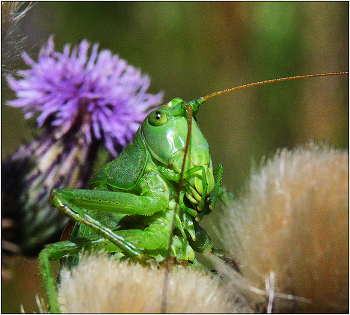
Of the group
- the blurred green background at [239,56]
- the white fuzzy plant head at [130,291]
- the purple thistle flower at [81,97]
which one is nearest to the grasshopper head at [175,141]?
the white fuzzy plant head at [130,291]

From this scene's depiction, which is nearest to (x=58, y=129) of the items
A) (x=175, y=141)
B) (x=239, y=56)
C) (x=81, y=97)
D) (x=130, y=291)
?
(x=81, y=97)

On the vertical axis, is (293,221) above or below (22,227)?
above

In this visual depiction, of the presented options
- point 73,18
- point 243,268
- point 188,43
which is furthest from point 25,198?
point 188,43

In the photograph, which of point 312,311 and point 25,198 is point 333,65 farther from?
point 312,311

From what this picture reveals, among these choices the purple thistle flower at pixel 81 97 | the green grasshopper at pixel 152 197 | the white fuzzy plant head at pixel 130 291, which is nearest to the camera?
the white fuzzy plant head at pixel 130 291

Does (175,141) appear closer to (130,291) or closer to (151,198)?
(151,198)

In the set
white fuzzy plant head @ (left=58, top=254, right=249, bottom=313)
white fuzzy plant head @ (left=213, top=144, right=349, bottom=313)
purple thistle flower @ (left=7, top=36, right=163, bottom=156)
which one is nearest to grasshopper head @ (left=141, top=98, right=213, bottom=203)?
white fuzzy plant head @ (left=213, top=144, right=349, bottom=313)

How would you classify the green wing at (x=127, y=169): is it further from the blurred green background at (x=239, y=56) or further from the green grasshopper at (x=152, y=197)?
the blurred green background at (x=239, y=56)
